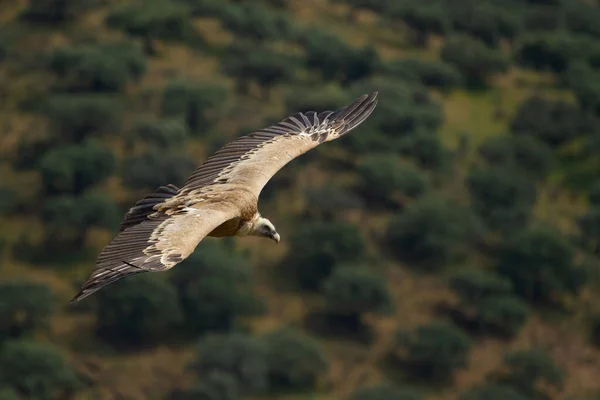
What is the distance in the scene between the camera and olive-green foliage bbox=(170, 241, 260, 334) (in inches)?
2901

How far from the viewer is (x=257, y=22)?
103 m

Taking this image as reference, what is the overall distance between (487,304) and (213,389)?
16.9m

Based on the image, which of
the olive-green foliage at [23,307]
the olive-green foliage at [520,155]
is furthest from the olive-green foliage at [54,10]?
the olive-green foliage at [520,155]

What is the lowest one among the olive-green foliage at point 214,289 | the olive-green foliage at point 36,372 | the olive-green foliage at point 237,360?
the olive-green foliage at point 36,372

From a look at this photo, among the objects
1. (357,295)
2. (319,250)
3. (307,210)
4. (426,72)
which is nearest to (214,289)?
(319,250)

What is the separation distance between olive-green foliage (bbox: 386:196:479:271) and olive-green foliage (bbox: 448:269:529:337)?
2.20m

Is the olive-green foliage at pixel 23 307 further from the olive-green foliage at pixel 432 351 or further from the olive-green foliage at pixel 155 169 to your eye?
the olive-green foliage at pixel 432 351

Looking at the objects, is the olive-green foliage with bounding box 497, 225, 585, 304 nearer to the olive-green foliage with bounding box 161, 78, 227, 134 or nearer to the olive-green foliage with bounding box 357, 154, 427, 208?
the olive-green foliage with bounding box 357, 154, 427, 208

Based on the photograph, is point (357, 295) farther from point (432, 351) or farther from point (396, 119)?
point (396, 119)

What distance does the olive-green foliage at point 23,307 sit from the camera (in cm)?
6856

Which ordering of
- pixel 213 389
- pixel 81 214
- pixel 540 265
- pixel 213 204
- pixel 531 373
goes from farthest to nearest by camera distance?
1. pixel 540 265
2. pixel 81 214
3. pixel 531 373
4. pixel 213 389
5. pixel 213 204

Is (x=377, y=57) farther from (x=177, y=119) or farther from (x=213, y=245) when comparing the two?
(x=213, y=245)

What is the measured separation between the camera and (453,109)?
9494cm

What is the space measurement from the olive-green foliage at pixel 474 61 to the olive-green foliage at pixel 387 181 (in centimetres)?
1539
